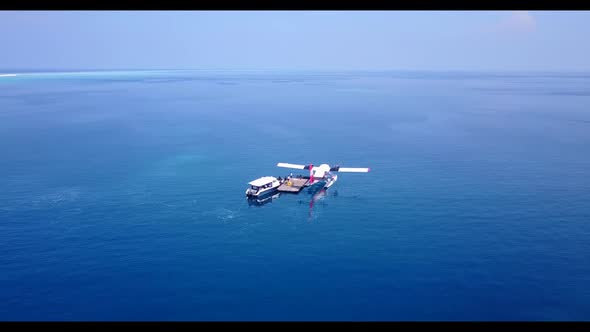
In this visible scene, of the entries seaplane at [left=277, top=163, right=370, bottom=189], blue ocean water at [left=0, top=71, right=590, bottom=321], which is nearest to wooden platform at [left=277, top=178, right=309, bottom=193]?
seaplane at [left=277, top=163, right=370, bottom=189]

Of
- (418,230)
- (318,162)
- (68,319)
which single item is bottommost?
(68,319)

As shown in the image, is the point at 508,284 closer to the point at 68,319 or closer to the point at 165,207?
the point at 68,319

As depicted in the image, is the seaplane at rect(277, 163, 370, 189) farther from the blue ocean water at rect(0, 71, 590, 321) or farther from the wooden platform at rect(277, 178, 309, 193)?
the blue ocean water at rect(0, 71, 590, 321)

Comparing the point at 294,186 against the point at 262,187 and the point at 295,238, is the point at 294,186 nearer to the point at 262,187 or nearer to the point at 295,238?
the point at 262,187

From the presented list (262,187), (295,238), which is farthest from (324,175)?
(295,238)

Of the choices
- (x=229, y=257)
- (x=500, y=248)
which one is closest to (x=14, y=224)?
(x=229, y=257)

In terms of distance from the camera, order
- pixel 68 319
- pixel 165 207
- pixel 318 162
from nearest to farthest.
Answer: pixel 68 319
pixel 165 207
pixel 318 162

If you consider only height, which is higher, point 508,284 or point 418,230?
point 418,230
